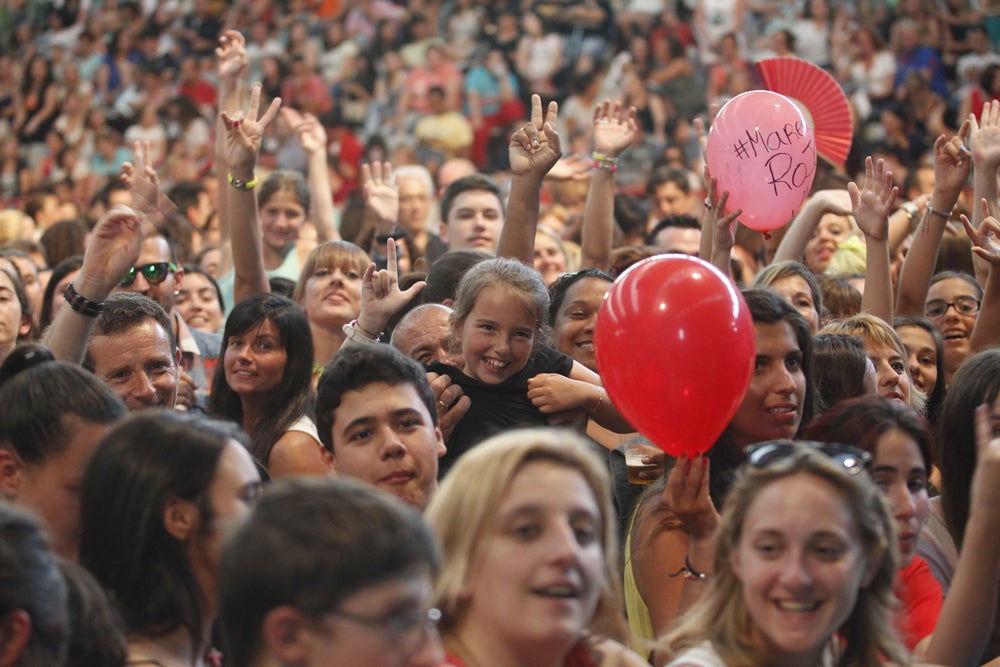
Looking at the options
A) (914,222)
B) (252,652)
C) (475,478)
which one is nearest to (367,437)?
(475,478)

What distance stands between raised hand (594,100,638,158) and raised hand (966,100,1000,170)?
127cm

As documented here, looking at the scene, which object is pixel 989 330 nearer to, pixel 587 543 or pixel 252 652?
pixel 587 543

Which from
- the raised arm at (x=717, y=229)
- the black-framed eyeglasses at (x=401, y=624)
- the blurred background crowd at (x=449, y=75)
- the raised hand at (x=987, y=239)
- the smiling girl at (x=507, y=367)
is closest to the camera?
the black-framed eyeglasses at (x=401, y=624)

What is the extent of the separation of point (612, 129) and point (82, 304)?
2505mm

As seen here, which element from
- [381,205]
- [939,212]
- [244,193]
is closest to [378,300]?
[244,193]

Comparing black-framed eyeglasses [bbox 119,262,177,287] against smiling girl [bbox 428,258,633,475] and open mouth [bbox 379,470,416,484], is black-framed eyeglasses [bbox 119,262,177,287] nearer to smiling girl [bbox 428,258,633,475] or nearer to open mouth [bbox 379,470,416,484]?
smiling girl [bbox 428,258,633,475]

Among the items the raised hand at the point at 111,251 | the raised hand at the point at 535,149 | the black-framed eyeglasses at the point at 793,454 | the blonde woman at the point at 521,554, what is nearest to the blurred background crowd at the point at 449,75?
the raised hand at the point at 535,149

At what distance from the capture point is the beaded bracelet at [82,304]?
380 centimetres

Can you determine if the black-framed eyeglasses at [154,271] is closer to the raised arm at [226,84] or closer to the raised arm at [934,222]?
the raised arm at [226,84]

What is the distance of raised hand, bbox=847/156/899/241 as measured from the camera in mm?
4730

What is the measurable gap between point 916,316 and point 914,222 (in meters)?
1.25

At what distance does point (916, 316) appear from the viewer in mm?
4926

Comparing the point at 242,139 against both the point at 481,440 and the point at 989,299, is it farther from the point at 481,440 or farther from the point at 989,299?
the point at 989,299

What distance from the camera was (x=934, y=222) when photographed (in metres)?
4.96
